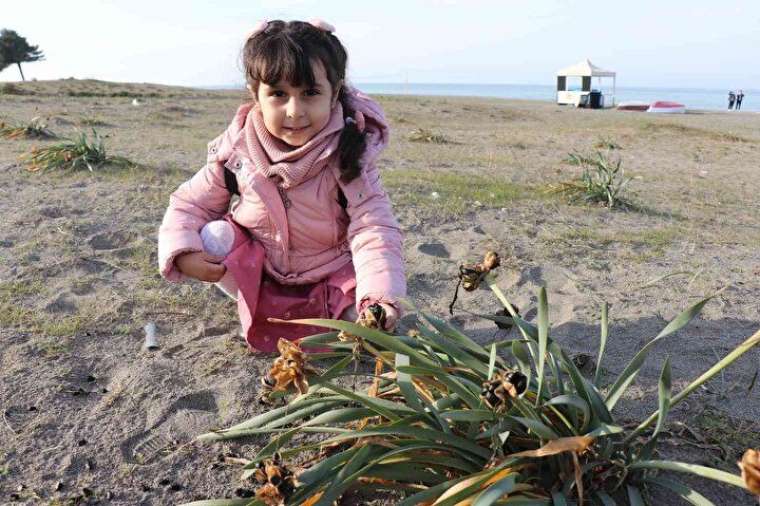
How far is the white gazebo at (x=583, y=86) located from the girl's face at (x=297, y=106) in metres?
24.7

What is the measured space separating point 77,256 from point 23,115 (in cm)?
593

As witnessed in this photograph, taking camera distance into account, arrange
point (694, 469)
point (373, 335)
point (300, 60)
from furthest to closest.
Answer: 1. point (300, 60)
2. point (373, 335)
3. point (694, 469)

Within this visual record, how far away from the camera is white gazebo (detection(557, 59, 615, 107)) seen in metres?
26.0

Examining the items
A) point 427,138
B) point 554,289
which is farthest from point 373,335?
point 427,138

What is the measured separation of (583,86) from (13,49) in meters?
27.3

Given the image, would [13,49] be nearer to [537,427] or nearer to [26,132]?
[26,132]

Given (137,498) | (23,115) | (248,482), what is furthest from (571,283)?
(23,115)

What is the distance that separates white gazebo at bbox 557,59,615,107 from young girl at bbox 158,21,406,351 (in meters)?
24.6

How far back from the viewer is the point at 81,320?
262 cm

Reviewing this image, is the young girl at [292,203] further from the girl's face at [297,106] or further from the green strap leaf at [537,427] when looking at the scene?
the green strap leaf at [537,427]

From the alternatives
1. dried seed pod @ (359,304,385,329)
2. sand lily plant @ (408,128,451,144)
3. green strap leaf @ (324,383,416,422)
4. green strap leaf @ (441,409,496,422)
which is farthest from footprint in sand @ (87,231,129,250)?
sand lily plant @ (408,128,451,144)

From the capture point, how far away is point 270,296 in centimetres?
256

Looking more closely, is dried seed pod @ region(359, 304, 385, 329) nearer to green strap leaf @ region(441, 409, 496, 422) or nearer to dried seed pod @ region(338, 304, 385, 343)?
dried seed pod @ region(338, 304, 385, 343)

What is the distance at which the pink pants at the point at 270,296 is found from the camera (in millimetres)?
2457
